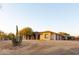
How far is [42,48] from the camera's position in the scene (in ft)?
13.8

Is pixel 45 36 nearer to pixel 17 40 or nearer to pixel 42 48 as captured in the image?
pixel 42 48

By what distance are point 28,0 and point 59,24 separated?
1.25 feet

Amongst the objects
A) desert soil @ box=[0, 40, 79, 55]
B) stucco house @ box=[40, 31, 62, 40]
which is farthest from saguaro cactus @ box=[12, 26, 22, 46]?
stucco house @ box=[40, 31, 62, 40]

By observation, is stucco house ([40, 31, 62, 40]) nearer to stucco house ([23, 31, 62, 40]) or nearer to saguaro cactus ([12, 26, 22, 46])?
stucco house ([23, 31, 62, 40])

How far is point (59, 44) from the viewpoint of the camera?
13.7 ft

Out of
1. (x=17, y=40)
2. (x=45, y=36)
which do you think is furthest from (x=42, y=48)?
(x=17, y=40)

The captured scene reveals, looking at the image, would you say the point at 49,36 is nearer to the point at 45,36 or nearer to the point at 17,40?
the point at 45,36

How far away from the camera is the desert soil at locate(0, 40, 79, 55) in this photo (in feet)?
13.7

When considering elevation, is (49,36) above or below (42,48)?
above

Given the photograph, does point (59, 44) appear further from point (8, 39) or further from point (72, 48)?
point (8, 39)

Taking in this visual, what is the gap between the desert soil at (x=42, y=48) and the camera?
165 inches

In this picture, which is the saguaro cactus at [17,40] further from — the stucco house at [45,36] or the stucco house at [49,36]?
the stucco house at [49,36]

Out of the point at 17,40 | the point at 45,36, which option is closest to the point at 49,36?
the point at 45,36

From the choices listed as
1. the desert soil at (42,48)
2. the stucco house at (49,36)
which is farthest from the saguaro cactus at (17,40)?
the stucco house at (49,36)
